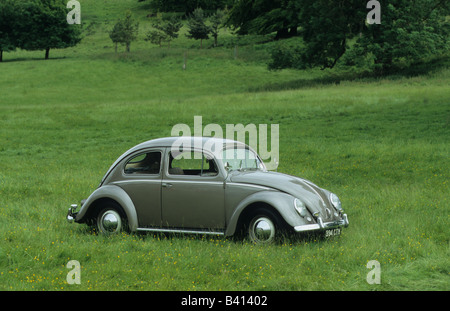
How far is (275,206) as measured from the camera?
8352 mm

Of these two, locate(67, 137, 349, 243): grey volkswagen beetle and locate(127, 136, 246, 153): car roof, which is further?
locate(127, 136, 246, 153): car roof

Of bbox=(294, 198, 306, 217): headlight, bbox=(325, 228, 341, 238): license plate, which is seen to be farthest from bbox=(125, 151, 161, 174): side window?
bbox=(325, 228, 341, 238): license plate

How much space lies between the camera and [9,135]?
26609mm

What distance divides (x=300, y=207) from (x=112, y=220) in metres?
3.32

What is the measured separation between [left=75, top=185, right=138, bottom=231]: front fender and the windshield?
1.78 m

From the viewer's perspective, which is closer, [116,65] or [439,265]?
[439,265]

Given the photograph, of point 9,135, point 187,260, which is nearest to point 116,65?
point 9,135

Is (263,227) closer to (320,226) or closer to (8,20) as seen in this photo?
(320,226)

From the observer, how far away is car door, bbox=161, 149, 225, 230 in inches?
354

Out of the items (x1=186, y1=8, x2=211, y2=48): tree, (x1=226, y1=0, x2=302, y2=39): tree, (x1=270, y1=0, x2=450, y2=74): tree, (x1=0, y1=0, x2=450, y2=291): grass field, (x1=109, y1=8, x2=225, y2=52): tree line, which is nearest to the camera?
(x1=0, y1=0, x2=450, y2=291): grass field

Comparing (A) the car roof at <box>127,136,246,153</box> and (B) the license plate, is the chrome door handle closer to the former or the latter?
(A) the car roof at <box>127,136,246,153</box>

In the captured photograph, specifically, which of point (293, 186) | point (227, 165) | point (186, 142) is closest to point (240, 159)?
point (227, 165)
